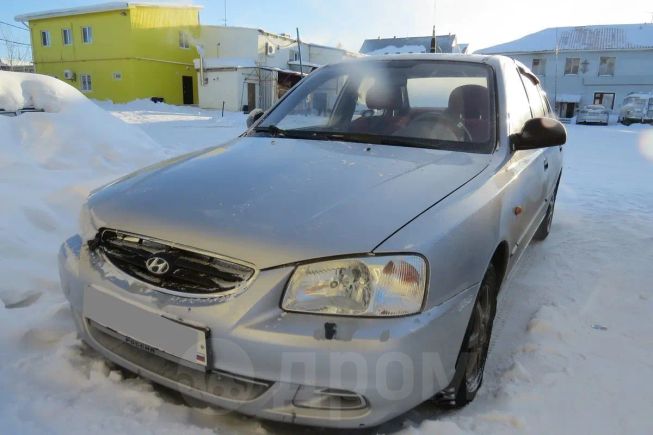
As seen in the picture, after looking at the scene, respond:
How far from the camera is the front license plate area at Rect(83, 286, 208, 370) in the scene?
58.7 inches

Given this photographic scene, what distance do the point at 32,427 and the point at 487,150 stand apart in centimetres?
217

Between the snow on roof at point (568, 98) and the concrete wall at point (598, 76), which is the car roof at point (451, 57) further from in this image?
the snow on roof at point (568, 98)

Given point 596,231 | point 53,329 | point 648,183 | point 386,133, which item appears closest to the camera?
point 53,329

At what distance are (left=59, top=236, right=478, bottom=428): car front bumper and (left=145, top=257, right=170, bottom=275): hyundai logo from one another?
2.4 inches

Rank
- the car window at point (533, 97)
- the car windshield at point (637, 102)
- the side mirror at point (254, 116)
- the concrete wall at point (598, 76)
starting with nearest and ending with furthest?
the side mirror at point (254, 116), the car window at point (533, 97), the car windshield at point (637, 102), the concrete wall at point (598, 76)

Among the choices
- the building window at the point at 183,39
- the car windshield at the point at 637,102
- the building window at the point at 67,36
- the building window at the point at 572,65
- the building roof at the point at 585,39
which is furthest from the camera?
the building window at the point at 572,65

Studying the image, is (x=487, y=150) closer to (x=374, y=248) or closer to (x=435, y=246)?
(x=435, y=246)

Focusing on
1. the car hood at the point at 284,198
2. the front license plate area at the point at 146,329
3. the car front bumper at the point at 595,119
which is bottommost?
the car front bumper at the point at 595,119

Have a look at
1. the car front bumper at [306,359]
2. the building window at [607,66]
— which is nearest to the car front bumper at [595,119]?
the building window at [607,66]

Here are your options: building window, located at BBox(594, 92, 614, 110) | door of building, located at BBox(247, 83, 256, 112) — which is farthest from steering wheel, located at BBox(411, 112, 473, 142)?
building window, located at BBox(594, 92, 614, 110)

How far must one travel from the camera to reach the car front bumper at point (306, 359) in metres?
1.42

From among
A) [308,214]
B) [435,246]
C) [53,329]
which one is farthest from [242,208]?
[53,329]

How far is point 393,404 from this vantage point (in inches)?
58.2

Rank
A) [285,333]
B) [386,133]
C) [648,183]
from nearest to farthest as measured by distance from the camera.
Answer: [285,333] < [386,133] < [648,183]
